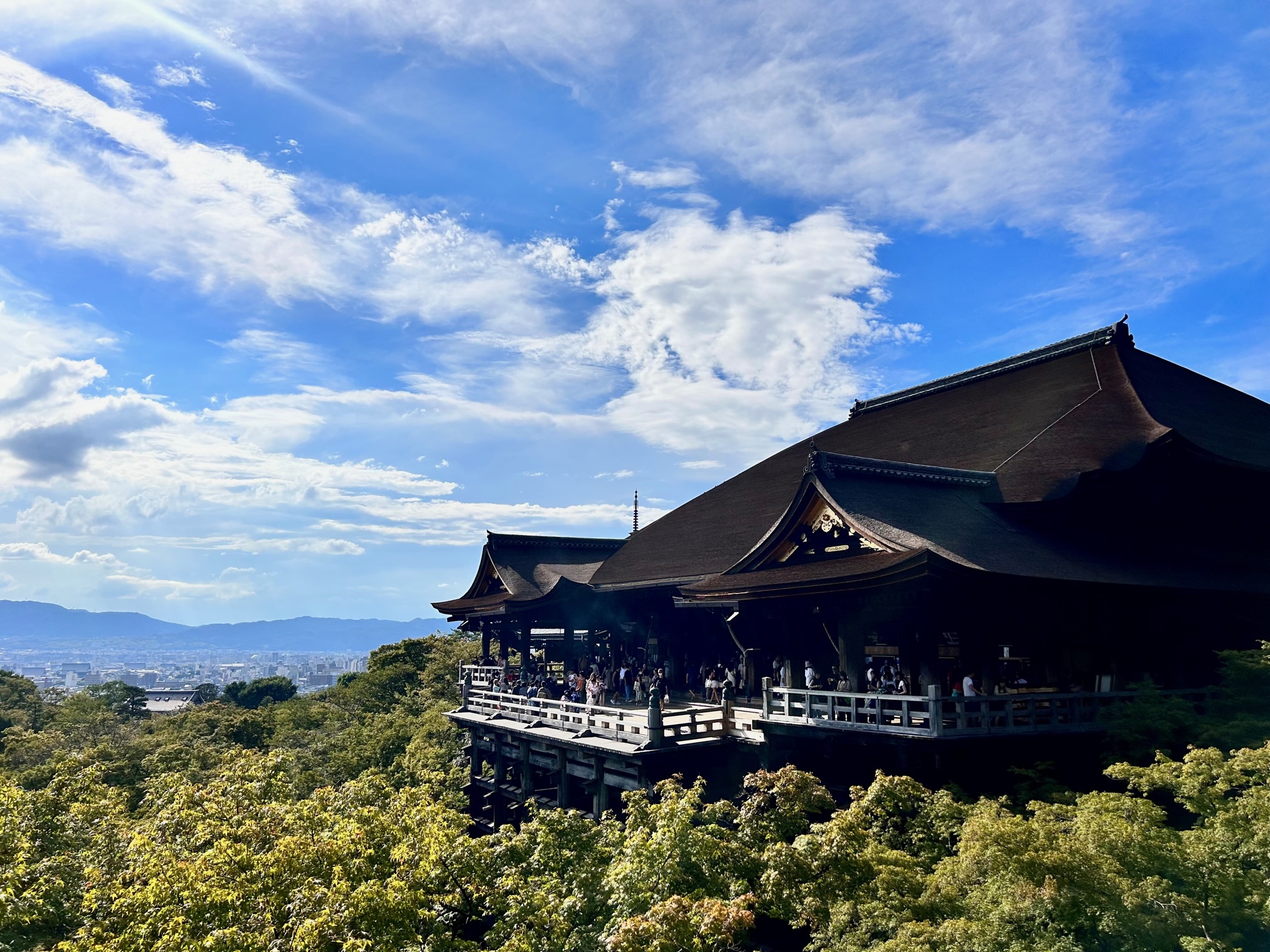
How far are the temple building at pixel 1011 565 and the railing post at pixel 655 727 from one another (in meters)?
0.21

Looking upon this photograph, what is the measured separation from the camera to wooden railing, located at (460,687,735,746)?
19125mm

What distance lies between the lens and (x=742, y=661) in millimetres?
25688

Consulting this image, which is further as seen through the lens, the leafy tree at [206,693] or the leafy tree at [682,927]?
the leafy tree at [206,693]

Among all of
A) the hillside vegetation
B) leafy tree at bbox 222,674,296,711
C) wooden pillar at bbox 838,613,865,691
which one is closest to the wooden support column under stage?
the hillside vegetation

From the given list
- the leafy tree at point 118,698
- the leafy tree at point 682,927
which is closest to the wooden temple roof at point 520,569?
the leafy tree at point 682,927

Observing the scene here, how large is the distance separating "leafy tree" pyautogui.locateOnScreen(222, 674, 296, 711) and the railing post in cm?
8035

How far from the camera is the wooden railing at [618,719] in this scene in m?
19.1

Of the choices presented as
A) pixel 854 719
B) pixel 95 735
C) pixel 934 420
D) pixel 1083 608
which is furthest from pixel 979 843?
pixel 95 735

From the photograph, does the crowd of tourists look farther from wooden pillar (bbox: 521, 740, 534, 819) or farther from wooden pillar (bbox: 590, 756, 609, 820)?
wooden pillar (bbox: 590, 756, 609, 820)

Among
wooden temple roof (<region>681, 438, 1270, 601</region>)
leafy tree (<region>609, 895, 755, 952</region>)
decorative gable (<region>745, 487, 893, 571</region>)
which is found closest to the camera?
leafy tree (<region>609, 895, 755, 952</region>)

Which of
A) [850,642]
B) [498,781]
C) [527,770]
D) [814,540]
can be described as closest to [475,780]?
[498,781]

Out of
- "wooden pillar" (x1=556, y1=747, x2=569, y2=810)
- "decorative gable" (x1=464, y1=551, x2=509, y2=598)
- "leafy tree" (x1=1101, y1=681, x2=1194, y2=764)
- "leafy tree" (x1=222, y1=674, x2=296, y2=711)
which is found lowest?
"leafy tree" (x1=222, y1=674, x2=296, y2=711)

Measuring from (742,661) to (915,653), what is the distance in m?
8.28

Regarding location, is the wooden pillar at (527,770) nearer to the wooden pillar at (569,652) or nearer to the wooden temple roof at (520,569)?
the wooden temple roof at (520,569)
